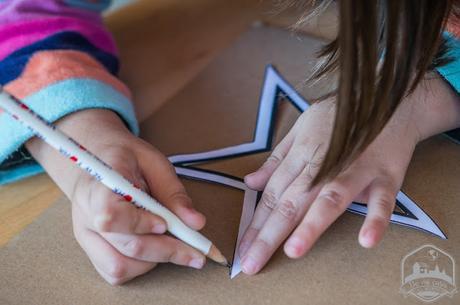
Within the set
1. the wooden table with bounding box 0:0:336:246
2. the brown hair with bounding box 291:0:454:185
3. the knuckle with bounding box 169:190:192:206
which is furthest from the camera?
the wooden table with bounding box 0:0:336:246

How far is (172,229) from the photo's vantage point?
15.0 inches

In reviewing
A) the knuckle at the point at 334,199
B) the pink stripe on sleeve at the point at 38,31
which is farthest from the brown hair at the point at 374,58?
the pink stripe on sleeve at the point at 38,31

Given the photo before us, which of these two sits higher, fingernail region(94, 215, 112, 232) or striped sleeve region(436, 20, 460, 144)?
striped sleeve region(436, 20, 460, 144)

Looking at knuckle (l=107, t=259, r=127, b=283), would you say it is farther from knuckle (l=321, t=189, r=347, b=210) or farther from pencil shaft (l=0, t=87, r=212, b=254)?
knuckle (l=321, t=189, r=347, b=210)

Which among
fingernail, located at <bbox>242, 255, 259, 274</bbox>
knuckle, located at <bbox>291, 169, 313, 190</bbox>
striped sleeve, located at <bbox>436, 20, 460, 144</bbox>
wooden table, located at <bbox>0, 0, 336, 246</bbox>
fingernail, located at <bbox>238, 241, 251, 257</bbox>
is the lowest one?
wooden table, located at <bbox>0, 0, 336, 246</bbox>

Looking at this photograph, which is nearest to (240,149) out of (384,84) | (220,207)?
(220,207)

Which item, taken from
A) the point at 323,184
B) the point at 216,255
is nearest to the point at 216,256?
the point at 216,255

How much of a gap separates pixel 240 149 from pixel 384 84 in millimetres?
207

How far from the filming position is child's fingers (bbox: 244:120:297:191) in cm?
47

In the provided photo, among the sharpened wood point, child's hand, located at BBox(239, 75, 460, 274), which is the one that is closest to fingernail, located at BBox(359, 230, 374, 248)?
child's hand, located at BBox(239, 75, 460, 274)

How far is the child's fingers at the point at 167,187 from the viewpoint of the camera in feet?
1.28

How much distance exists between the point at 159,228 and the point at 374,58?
0.18m

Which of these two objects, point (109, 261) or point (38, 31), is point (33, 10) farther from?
point (109, 261)

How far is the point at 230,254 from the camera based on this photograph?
1.38ft
